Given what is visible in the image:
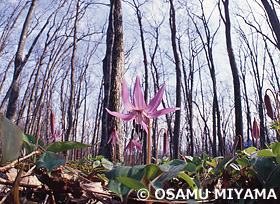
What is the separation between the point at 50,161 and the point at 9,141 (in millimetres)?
174

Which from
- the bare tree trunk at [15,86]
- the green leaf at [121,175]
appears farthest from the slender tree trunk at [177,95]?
the green leaf at [121,175]

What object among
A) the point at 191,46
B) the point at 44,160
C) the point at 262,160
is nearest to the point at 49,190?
the point at 44,160

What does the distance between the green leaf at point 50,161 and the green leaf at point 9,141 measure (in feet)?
0.44

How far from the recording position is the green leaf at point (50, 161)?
1.72 ft

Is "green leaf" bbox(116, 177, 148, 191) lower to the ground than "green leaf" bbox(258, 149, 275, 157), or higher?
lower

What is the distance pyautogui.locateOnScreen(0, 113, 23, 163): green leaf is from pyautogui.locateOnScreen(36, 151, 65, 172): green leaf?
0.13m

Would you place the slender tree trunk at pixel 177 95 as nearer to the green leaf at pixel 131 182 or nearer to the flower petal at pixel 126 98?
the flower petal at pixel 126 98

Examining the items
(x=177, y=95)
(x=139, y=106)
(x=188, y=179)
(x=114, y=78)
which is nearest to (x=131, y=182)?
(x=188, y=179)

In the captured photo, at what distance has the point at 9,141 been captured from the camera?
15.8 inches

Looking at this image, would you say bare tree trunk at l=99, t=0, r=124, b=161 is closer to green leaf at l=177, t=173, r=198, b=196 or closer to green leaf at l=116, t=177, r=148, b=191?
green leaf at l=177, t=173, r=198, b=196

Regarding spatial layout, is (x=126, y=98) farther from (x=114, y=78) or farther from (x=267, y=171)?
(x=114, y=78)

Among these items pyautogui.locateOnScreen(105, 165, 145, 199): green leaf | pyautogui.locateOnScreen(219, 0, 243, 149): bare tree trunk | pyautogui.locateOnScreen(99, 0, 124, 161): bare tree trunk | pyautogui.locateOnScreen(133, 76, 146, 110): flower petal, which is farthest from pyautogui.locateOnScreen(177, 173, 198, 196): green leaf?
pyautogui.locateOnScreen(219, 0, 243, 149): bare tree trunk

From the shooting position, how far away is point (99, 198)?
0.59 m

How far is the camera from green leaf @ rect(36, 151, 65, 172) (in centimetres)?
52
